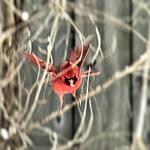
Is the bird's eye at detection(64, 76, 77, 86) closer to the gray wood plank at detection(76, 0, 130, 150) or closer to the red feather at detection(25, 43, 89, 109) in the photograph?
the red feather at detection(25, 43, 89, 109)

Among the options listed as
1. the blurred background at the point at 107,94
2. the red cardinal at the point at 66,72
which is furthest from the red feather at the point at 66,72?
the blurred background at the point at 107,94

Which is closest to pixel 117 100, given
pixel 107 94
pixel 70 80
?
pixel 107 94

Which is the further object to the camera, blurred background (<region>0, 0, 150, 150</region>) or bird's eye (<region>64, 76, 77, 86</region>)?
blurred background (<region>0, 0, 150, 150</region>)

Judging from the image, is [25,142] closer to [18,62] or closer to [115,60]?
[115,60]

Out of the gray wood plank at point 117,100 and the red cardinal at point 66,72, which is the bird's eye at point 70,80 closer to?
the red cardinal at point 66,72

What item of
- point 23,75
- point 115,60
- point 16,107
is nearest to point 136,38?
point 115,60

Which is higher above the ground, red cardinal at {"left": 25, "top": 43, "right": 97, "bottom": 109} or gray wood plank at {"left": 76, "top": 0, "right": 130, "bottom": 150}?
red cardinal at {"left": 25, "top": 43, "right": 97, "bottom": 109}

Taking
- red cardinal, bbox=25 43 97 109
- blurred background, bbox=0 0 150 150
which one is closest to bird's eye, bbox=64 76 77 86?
red cardinal, bbox=25 43 97 109

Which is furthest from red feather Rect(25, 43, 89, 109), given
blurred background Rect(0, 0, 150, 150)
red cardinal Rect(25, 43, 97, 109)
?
blurred background Rect(0, 0, 150, 150)

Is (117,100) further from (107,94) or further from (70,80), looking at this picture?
(70,80)
